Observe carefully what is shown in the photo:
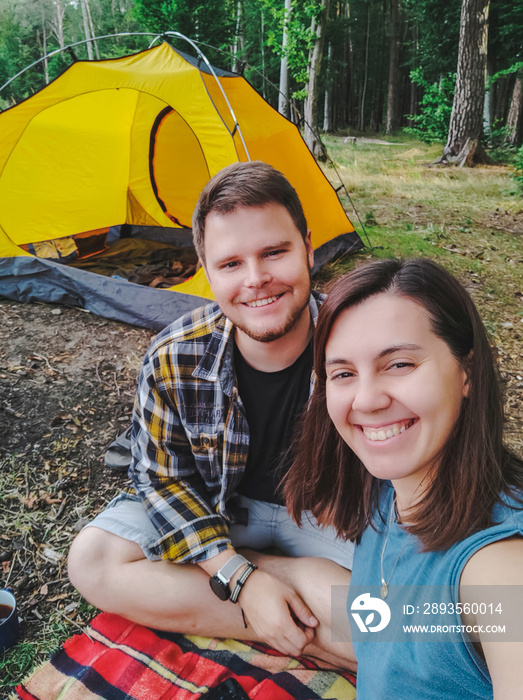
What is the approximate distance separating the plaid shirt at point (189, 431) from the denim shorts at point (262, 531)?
0.26 feet

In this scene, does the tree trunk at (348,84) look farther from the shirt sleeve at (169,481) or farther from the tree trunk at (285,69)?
the shirt sleeve at (169,481)

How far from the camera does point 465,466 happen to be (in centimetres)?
97

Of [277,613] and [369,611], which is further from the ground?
[369,611]

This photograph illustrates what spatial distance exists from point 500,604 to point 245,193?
4.12 feet

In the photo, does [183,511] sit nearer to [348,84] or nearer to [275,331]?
[275,331]

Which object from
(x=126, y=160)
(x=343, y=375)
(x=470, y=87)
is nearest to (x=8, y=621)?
(x=343, y=375)

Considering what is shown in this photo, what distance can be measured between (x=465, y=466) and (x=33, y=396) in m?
2.82

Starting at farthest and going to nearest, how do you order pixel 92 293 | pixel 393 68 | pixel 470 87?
pixel 393 68, pixel 470 87, pixel 92 293

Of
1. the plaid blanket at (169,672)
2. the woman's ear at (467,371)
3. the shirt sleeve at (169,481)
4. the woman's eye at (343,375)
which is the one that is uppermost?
the woman's ear at (467,371)

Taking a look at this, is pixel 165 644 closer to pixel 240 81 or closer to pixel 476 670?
pixel 476 670

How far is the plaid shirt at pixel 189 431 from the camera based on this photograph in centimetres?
168

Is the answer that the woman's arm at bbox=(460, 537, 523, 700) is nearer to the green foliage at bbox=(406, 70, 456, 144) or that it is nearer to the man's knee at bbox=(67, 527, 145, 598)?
the man's knee at bbox=(67, 527, 145, 598)

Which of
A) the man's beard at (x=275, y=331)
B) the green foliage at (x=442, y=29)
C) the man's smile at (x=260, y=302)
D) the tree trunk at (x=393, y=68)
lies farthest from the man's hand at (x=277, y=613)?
the tree trunk at (x=393, y=68)

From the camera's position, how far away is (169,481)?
1.77 m
